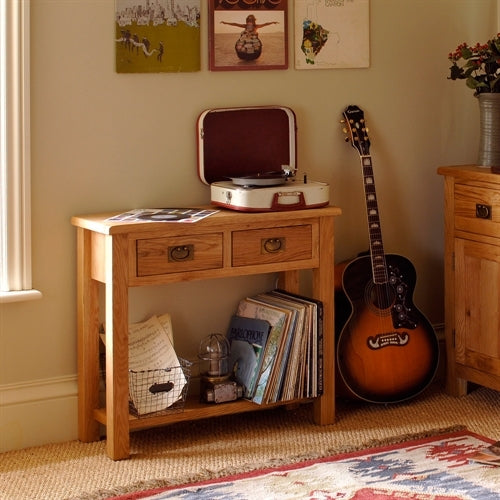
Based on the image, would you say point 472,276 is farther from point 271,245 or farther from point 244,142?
point 244,142

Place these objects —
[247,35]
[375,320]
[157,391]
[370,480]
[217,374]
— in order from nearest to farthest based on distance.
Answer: [370,480]
[157,391]
[217,374]
[247,35]
[375,320]

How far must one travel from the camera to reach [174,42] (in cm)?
318

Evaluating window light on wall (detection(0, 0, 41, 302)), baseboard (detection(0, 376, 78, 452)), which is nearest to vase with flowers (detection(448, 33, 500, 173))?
window light on wall (detection(0, 0, 41, 302))

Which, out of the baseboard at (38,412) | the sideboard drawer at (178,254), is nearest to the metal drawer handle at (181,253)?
the sideboard drawer at (178,254)

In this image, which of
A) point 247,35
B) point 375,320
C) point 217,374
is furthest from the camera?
point 375,320

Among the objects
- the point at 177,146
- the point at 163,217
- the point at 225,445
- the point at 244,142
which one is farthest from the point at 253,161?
the point at 225,445

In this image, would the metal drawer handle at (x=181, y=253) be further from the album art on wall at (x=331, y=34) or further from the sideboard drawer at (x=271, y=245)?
the album art on wall at (x=331, y=34)

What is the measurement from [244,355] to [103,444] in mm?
512

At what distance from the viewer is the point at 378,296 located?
3.42m

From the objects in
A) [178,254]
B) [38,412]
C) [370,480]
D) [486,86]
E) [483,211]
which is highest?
[486,86]

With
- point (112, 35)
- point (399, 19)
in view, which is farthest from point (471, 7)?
point (112, 35)

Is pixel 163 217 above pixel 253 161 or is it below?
below

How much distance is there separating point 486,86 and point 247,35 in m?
0.82

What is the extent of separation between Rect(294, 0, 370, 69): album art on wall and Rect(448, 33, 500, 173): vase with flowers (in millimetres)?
315
